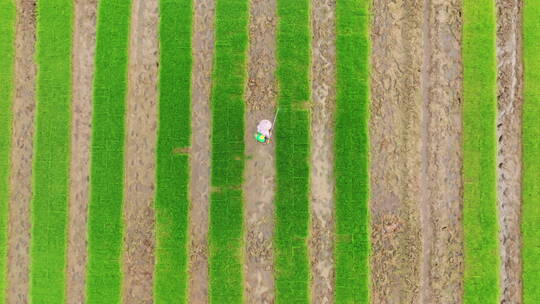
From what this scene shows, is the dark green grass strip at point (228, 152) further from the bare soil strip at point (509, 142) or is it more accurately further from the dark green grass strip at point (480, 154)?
the bare soil strip at point (509, 142)

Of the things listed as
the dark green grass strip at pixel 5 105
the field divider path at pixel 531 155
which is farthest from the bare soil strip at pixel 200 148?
the field divider path at pixel 531 155

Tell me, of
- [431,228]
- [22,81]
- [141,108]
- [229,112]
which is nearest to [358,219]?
[431,228]

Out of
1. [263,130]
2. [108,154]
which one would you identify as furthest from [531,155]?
[108,154]

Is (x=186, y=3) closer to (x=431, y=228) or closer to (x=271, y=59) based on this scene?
(x=271, y=59)

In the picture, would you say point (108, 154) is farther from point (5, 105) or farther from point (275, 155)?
point (275, 155)

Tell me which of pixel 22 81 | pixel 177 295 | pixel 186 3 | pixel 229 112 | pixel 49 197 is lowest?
pixel 177 295

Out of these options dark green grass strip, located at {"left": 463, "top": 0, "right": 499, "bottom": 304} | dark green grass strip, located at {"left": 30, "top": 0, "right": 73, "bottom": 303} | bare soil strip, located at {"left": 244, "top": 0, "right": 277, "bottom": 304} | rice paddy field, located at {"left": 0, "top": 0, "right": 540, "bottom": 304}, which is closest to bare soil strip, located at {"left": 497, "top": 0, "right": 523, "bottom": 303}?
rice paddy field, located at {"left": 0, "top": 0, "right": 540, "bottom": 304}
